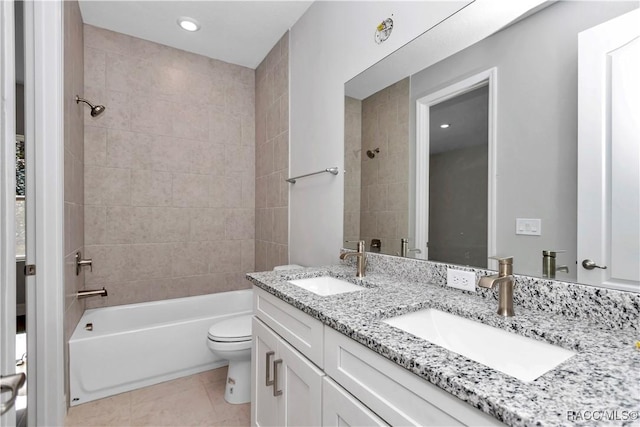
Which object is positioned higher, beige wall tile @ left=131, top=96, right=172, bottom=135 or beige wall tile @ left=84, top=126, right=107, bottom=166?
beige wall tile @ left=131, top=96, right=172, bottom=135

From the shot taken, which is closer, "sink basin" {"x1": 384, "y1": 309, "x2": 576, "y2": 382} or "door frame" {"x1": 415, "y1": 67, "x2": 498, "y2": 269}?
"sink basin" {"x1": 384, "y1": 309, "x2": 576, "y2": 382}

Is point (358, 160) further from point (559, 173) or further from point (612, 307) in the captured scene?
point (612, 307)

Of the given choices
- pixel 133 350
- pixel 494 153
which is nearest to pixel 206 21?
pixel 494 153

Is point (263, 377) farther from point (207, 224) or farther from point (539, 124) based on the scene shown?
point (207, 224)

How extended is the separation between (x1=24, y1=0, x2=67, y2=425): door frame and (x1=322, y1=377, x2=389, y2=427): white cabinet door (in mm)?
1343

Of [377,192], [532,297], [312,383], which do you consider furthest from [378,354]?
[377,192]

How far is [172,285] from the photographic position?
269 centimetres

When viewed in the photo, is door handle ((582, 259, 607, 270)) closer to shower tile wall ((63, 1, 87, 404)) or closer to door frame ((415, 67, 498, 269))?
door frame ((415, 67, 498, 269))

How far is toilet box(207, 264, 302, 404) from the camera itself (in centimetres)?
188

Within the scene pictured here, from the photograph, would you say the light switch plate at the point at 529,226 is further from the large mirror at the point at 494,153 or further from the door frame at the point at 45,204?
the door frame at the point at 45,204

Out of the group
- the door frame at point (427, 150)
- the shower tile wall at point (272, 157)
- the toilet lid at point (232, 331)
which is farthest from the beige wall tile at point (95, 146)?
the door frame at point (427, 150)

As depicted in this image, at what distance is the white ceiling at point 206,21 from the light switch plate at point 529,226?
1985mm

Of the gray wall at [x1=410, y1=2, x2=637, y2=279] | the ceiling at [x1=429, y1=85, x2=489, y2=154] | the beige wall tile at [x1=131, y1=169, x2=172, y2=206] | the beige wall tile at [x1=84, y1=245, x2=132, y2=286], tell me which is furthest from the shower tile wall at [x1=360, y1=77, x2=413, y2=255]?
the beige wall tile at [x1=84, y1=245, x2=132, y2=286]

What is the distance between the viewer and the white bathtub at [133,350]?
6.18 ft
